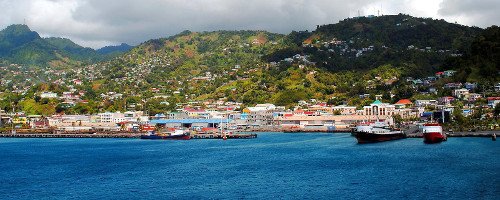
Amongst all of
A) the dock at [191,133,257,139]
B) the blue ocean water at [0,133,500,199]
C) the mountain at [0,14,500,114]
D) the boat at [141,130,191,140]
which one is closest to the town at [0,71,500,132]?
the mountain at [0,14,500,114]

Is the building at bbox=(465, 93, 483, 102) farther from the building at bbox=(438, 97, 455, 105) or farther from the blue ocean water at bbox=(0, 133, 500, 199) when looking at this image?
the blue ocean water at bbox=(0, 133, 500, 199)

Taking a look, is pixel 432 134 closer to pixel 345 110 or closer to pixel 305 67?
pixel 345 110

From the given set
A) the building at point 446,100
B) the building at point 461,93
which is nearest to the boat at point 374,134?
the building at point 446,100

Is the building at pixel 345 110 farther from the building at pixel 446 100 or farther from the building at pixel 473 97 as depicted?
the building at pixel 473 97

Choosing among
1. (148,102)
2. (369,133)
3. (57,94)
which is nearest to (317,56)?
(148,102)

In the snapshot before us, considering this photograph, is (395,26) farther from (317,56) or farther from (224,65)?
→ (224,65)
